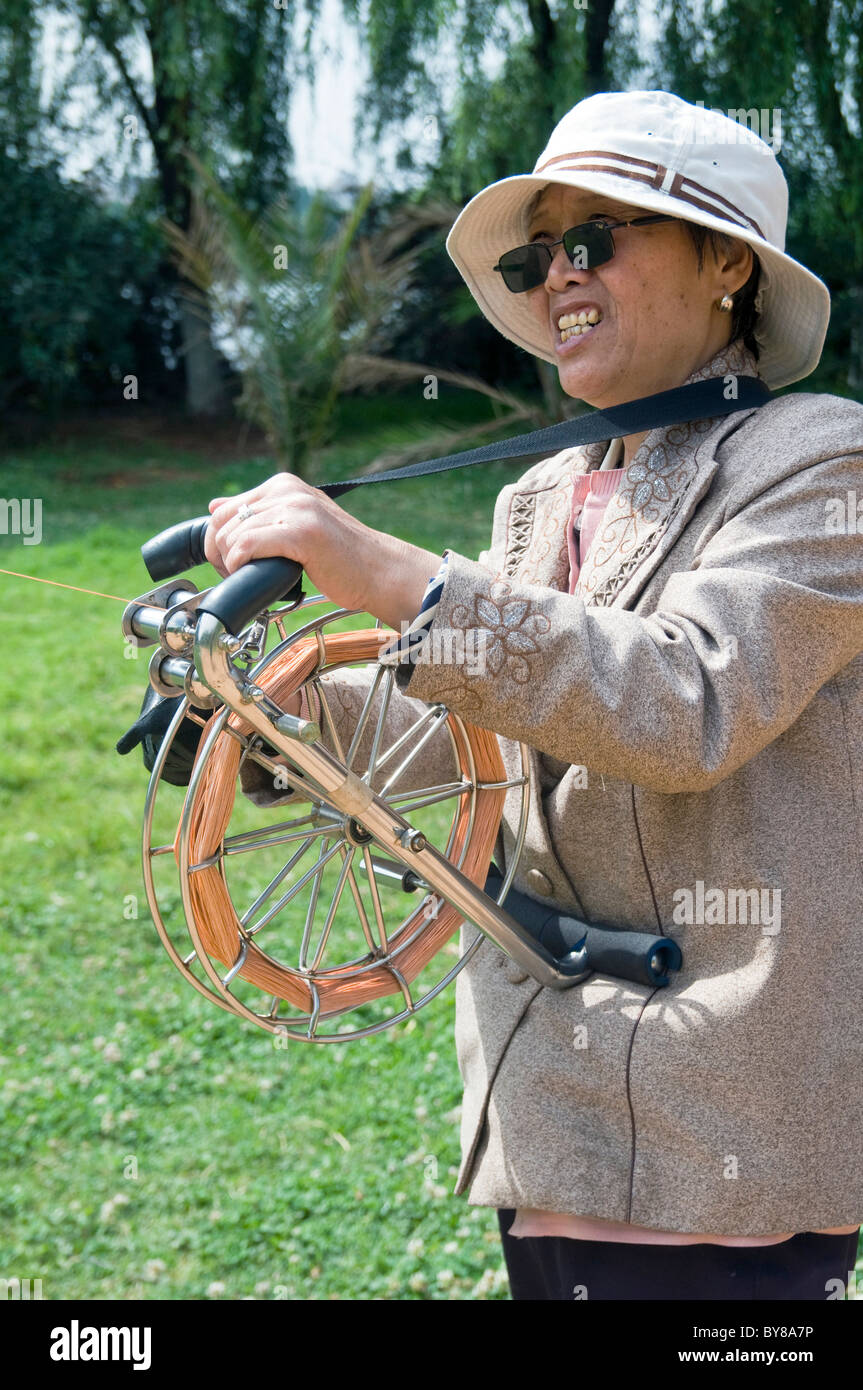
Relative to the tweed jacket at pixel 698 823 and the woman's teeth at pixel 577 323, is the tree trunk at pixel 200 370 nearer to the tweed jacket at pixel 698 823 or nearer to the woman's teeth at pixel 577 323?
the woman's teeth at pixel 577 323

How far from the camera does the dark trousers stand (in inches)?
67.6

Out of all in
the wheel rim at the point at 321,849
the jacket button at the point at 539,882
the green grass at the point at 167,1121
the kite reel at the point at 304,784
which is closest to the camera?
the kite reel at the point at 304,784

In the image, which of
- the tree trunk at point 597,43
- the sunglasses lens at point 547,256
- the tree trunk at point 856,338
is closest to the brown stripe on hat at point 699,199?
the sunglasses lens at point 547,256

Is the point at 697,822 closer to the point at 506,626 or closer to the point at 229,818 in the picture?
the point at 506,626

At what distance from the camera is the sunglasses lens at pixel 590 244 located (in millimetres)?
1748

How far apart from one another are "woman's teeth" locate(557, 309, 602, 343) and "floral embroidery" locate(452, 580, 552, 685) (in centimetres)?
58

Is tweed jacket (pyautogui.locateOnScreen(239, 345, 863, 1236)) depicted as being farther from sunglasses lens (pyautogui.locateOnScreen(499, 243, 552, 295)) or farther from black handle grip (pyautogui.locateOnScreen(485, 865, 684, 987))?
sunglasses lens (pyautogui.locateOnScreen(499, 243, 552, 295))

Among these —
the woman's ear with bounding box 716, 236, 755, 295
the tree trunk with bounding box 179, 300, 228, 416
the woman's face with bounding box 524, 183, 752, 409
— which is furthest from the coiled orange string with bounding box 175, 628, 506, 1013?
the tree trunk with bounding box 179, 300, 228, 416

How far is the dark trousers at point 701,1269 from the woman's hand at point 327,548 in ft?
3.09

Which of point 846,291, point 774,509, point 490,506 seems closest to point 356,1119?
point 774,509

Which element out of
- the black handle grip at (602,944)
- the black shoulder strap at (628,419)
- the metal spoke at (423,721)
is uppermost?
the black shoulder strap at (628,419)

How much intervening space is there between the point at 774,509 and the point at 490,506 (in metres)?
10.8

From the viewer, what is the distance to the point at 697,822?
1.68 metres

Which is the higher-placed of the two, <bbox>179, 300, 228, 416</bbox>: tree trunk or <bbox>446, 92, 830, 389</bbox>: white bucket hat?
<bbox>179, 300, 228, 416</bbox>: tree trunk
